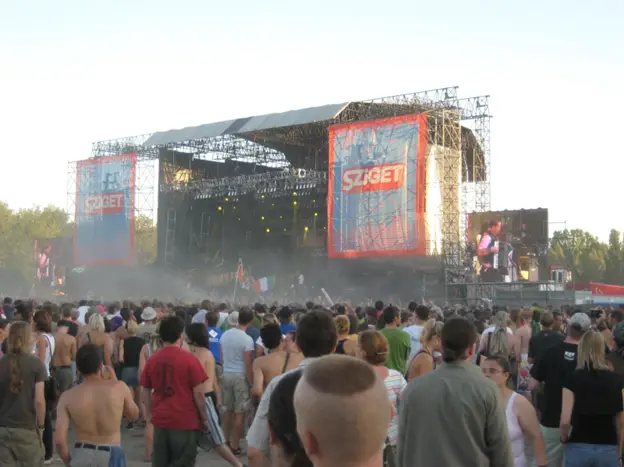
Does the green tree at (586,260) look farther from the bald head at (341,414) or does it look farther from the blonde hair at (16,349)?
the bald head at (341,414)

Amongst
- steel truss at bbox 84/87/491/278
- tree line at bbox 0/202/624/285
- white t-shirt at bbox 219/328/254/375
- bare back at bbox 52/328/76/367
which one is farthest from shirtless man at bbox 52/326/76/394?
tree line at bbox 0/202/624/285

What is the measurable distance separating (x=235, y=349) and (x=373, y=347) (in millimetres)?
4059

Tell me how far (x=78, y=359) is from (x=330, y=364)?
12.3ft

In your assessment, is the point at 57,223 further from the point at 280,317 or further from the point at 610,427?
the point at 610,427

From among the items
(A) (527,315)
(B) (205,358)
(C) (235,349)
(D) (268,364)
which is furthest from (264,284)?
(D) (268,364)

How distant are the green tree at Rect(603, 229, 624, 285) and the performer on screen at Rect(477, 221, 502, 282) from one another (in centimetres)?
3636

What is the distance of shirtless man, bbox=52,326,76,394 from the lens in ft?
31.4

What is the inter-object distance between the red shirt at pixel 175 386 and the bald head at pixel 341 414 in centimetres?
404

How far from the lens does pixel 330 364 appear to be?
73.8 inches

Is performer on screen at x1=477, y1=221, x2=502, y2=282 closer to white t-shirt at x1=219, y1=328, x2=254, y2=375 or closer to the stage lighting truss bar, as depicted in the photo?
the stage lighting truss bar

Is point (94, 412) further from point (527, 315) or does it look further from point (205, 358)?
point (527, 315)

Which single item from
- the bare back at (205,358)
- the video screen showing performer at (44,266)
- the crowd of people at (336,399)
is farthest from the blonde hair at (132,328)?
the video screen showing performer at (44,266)

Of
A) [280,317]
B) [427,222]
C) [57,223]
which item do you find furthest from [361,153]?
[57,223]

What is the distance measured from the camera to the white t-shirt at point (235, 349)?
28.8 ft
